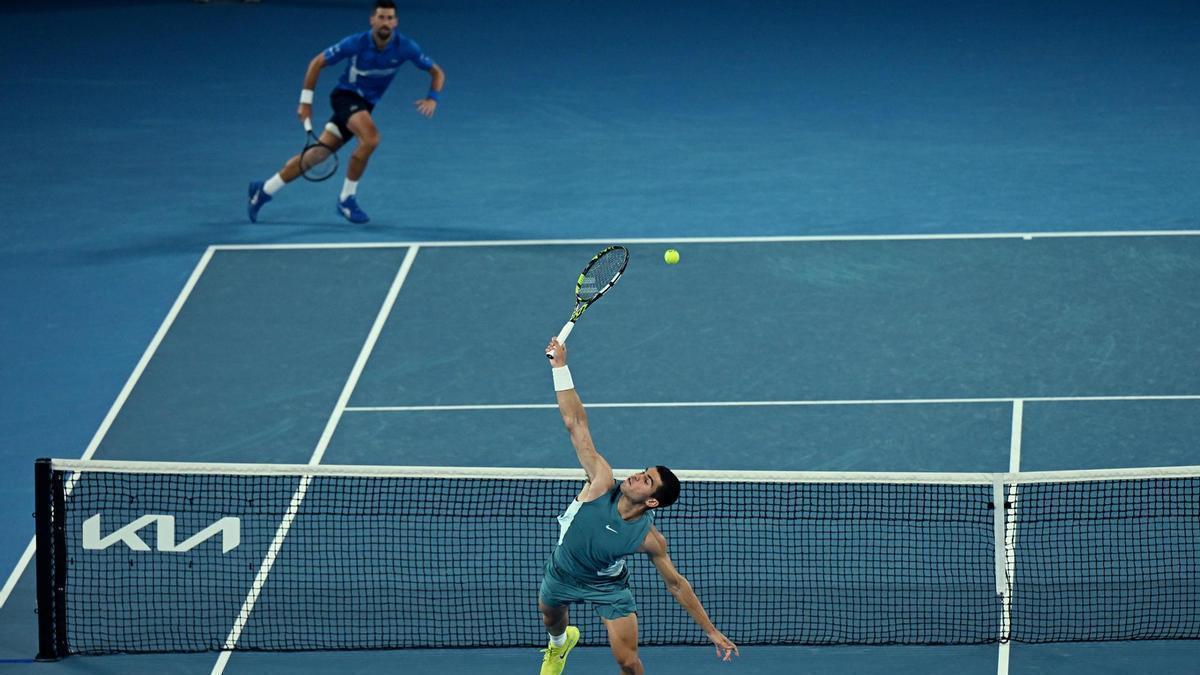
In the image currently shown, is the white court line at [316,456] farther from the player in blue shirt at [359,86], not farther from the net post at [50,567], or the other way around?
the player in blue shirt at [359,86]

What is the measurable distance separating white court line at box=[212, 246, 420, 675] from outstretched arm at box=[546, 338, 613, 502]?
261 cm

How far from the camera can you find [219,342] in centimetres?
1469

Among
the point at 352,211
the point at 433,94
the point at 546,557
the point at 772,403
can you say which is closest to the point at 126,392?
the point at 352,211

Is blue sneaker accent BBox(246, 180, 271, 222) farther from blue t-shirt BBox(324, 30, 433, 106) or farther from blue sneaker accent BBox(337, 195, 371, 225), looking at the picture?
blue t-shirt BBox(324, 30, 433, 106)

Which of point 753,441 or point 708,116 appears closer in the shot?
point 753,441

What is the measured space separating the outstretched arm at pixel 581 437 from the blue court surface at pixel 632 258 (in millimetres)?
1717

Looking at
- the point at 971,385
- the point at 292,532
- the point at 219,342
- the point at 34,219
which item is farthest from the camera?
the point at 34,219

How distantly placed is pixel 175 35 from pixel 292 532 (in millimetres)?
13774

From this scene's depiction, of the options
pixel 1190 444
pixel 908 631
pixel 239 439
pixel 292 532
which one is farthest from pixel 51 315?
pixel 1190 444

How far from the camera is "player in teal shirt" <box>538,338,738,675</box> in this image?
8953mm

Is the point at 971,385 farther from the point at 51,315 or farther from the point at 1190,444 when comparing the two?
the point at 51,315

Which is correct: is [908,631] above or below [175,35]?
below

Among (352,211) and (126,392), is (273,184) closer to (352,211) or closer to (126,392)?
(352,211)

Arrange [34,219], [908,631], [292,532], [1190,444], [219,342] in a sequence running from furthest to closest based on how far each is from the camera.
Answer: [34,219] < [219,342] < [1190,444] < [292,532] < [908,631]
